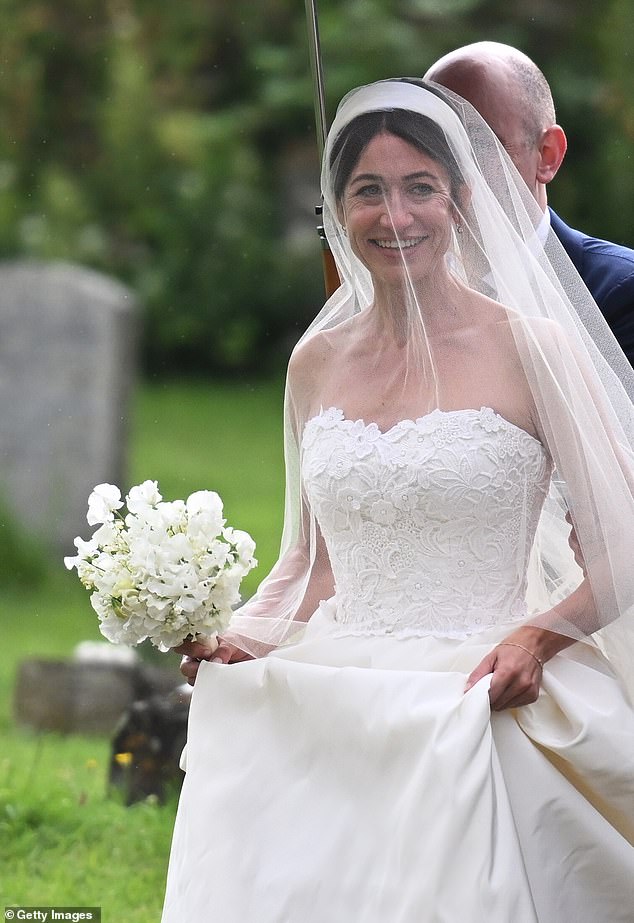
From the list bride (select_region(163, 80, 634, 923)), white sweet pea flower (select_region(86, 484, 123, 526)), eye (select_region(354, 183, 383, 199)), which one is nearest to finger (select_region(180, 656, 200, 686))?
bride (select_region(163, 80, 634, 923))

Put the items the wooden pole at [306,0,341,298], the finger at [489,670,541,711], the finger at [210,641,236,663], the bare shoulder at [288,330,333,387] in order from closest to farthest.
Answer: the finger at [489,670,541,711] < the finger at [210,641,236,663] < the bare shoulder at [288,330,333,387] < the wooden pole at [306,0,341,298]

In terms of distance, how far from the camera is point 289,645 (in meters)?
2.98

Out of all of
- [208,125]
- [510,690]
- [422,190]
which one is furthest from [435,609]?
[208,125]

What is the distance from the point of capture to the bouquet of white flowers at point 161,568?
2734 mm

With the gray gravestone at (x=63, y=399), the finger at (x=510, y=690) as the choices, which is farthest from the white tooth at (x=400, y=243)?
the gray gravestone at (x=63, y=399)

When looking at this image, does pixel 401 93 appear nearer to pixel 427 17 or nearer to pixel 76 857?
pixel 76 857

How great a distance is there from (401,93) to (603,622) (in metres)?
1.14

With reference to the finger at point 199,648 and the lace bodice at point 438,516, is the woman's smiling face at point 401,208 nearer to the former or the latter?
the lace bodice at point 438,516

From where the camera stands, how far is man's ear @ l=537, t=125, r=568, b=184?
3.50m

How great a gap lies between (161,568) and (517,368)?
0.81m

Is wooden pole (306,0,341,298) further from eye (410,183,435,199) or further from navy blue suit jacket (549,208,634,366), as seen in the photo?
navy blue suit jacket (549,208,634,366)

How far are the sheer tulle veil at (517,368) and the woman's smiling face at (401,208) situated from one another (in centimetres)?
2

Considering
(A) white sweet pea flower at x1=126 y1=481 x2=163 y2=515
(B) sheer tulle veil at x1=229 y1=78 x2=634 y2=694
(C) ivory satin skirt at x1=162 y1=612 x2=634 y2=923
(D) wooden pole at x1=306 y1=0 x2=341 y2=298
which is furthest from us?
(D) wooden pole at x1=306 y1=0 x2=341 y2=298

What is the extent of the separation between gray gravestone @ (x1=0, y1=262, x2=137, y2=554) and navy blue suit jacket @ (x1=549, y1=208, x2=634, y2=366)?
5304 mm
